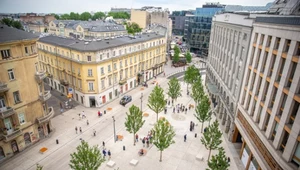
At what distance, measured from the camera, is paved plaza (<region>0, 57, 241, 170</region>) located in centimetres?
2950

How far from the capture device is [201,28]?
10362 centimetres

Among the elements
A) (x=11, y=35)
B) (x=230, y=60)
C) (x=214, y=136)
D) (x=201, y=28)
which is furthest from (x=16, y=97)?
(x=201, y=28)

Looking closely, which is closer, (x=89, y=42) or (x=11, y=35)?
(x=11, y=35)

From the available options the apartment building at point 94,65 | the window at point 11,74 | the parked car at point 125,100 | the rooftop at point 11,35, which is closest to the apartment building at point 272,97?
the parked car at point 125,100

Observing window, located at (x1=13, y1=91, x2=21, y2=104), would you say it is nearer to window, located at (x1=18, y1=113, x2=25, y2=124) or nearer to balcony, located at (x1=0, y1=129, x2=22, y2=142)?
window, located at (x1=18, y1=113, x2=25, y2=124)

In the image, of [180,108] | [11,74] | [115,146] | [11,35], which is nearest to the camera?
[11,35]

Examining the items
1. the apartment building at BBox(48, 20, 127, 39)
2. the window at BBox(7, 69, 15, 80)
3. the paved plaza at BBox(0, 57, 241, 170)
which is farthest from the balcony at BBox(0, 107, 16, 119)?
the apartment building at BBox(48, 20, 127, 39)

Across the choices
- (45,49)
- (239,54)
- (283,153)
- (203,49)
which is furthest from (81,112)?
(203,49)

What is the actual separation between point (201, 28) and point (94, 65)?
248 feet

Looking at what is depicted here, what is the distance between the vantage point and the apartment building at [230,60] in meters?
33.0

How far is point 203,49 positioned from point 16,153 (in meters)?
96.0

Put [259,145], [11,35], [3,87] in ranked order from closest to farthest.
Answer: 1. [259,145]
2. [3,87]
3. [11,35]

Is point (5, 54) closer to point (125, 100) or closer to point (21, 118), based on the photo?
point (21, 118)

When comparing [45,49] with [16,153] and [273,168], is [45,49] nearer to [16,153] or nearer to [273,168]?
[16,153]
